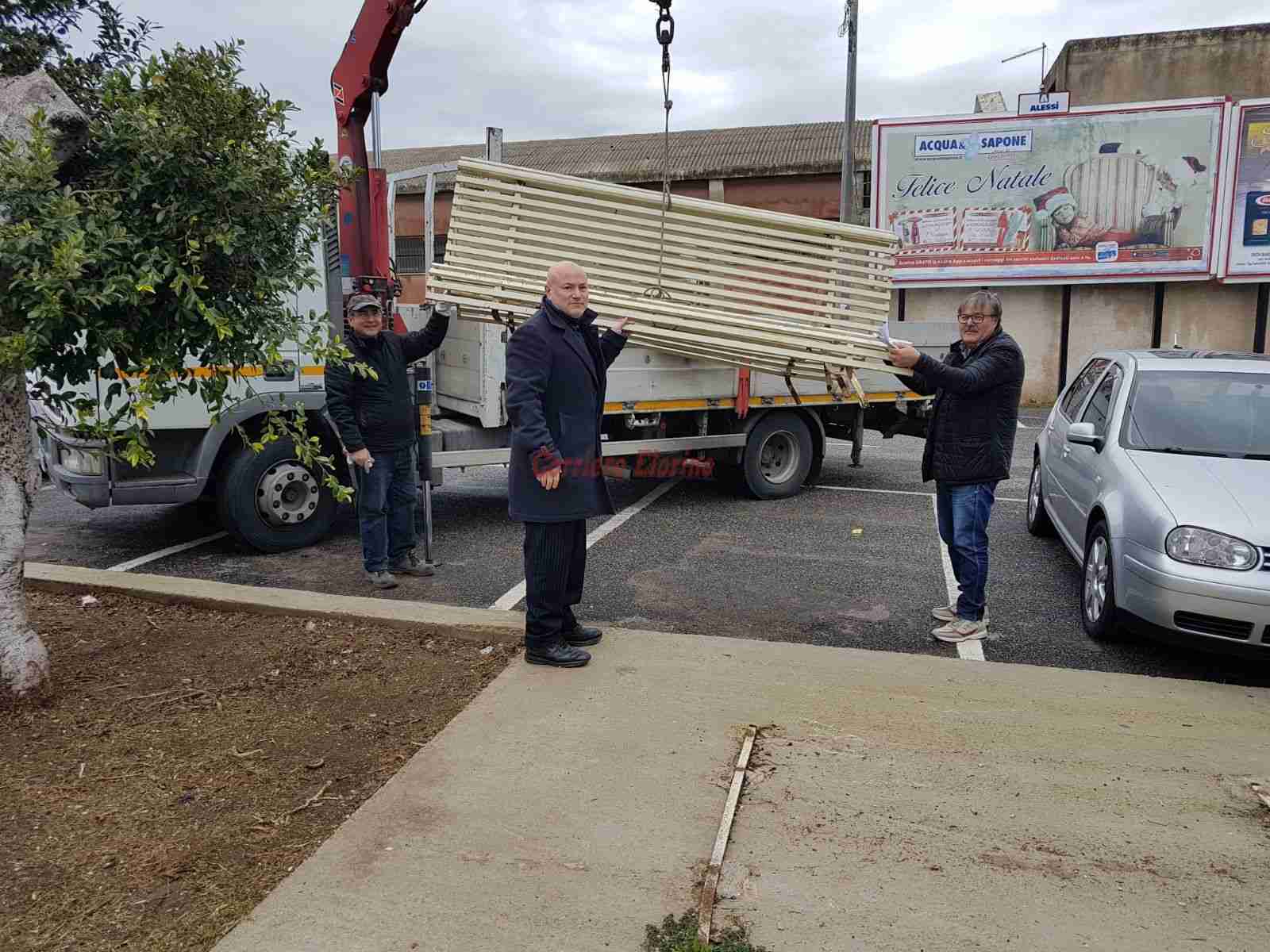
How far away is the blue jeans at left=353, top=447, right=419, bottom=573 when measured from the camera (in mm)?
6301

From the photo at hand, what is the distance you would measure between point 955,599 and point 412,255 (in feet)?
17.4

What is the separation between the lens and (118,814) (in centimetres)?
318

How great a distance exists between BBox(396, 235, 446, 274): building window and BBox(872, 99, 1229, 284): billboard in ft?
39.3

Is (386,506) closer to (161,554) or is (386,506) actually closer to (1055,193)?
(161,554)

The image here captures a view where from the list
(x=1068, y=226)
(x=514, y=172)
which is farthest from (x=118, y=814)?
(x=1068, y=226)

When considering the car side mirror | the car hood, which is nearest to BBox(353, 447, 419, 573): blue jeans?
the car side mirror

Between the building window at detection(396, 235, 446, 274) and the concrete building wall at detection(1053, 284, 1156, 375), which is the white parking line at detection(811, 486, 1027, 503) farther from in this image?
the concrete building wall at detection(1053, 284, 1156, 375)

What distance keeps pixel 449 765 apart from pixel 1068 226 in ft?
58.3

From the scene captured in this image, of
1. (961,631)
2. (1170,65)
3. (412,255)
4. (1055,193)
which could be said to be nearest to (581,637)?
(961,631)

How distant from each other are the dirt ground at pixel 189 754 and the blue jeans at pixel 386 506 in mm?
1285

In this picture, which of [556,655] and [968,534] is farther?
[968,534]

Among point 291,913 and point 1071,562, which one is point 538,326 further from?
point 1071,562

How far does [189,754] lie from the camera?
141 inches

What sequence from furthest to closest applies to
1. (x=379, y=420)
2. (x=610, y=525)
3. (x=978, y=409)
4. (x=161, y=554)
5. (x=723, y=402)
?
(x=723, y=402) < (x=610, y=525) < (x=161, y=554) < (x=379, y=420) < (x=978, y=409)
